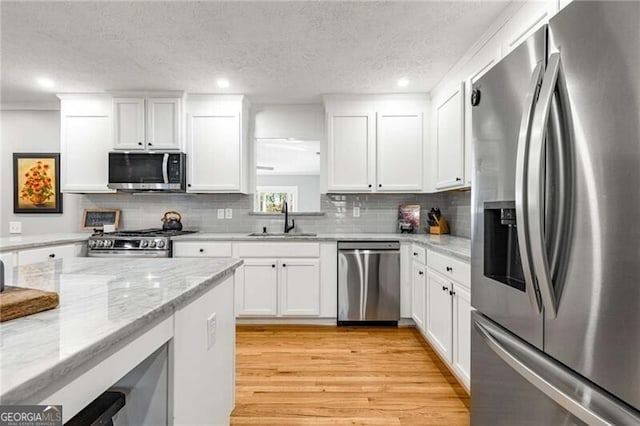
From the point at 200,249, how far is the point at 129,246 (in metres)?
0.63

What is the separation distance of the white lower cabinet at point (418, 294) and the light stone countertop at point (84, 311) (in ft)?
6.27

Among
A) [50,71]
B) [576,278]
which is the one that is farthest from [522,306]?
[50,71]

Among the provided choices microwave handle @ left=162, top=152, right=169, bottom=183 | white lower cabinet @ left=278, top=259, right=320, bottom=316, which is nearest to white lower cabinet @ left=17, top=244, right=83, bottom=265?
microwave handle @ left=162, top=152, right=169, bottom=183

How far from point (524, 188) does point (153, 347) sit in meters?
1.07

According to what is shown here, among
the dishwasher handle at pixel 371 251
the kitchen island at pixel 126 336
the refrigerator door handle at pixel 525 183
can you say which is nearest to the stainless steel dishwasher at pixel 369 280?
the dishwasher handle at pixel 371 251

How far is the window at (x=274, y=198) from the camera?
12.3 feet

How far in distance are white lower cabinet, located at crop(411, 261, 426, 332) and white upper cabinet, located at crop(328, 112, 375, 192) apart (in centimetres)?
99

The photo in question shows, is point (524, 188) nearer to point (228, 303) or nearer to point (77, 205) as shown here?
point (228, 303)

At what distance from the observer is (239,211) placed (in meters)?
3.91

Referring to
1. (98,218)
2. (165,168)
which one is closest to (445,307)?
(165,168)

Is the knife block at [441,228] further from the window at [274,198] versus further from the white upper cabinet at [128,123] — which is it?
the white upper cabinet at [128,123]

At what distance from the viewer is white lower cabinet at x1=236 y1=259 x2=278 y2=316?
328cm

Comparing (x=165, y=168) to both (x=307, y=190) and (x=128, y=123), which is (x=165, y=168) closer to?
(x=128, y=123)

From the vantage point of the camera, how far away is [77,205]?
12.8ft
